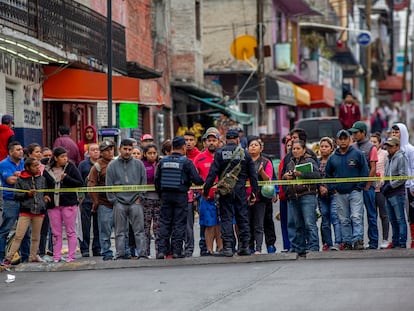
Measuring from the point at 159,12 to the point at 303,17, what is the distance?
2385cm

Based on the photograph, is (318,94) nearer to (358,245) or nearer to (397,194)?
(397,194)

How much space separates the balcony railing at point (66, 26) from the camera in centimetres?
2398

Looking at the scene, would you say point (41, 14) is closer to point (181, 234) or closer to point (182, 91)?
point (181, 234)

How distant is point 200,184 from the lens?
60.8ft

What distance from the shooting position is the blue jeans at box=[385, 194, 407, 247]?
18.7m

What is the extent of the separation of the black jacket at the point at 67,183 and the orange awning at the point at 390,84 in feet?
267

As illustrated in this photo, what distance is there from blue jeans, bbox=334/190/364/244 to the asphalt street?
974 millimetres

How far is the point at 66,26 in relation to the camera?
27.1 metres

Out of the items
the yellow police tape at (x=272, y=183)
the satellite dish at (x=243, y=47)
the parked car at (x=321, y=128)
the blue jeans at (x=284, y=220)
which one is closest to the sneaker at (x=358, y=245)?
the yellow police tape at (x=272, y=183)

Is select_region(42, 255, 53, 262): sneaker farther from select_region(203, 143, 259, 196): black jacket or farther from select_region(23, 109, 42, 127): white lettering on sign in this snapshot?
select_region(23, 109, 42, 127): white lettering on sign

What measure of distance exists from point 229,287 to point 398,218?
190 inches

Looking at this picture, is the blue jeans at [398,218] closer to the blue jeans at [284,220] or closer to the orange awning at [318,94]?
the blue jeans at [284,220]

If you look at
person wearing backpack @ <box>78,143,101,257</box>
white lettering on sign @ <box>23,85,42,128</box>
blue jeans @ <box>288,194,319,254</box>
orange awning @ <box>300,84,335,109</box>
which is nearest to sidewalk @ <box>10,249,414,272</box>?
blue jeans @ <box>288,194,319,254</box>

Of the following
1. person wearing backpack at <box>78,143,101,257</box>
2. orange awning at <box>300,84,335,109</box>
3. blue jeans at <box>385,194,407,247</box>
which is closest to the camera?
blue jeans at <box>385,194,407,247</box>
